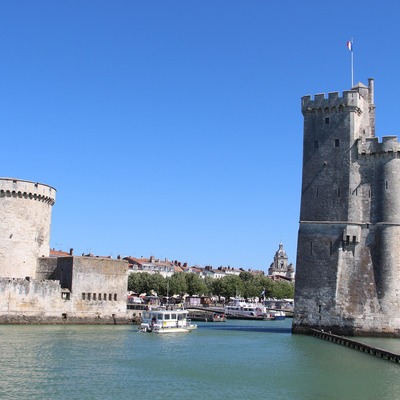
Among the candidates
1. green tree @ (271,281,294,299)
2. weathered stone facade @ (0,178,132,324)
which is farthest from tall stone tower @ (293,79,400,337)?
green tree @ (271,281,294,299)

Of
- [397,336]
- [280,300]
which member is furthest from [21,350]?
[280,300]

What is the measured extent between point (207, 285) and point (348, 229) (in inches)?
2982

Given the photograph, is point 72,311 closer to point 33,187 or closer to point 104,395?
point 33,187

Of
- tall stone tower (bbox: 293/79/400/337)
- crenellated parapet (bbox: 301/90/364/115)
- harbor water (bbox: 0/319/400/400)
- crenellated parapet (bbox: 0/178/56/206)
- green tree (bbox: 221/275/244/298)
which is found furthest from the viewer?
green tree (bbox: 221/275/244/298)

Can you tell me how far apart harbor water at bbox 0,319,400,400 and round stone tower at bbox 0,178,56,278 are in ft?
39.8

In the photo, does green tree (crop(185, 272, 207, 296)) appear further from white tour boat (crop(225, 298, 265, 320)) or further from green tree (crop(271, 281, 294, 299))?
green tree (crop(271, 281, 294, 299))

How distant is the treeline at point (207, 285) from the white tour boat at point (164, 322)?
46388 millimetres

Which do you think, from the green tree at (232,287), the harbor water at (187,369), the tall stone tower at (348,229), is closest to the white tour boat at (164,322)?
the harbor water at (187,369)

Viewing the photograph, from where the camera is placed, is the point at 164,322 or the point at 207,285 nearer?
the point at 164,322

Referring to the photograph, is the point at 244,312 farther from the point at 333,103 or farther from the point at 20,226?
the point at 333,103

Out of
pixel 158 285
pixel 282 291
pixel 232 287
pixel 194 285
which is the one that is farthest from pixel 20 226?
pixel 282 291

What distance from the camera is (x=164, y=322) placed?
172 feet

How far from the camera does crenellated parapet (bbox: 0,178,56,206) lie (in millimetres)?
56531

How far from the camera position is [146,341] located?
143ft
